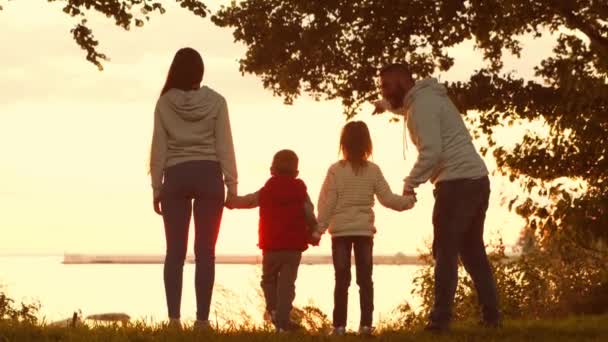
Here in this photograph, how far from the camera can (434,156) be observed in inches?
345

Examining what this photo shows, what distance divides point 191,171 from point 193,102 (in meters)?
0.60

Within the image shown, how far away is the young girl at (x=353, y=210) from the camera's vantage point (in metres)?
9.84

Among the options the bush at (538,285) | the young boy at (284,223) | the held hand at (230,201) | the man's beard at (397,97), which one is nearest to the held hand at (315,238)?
the young boy at (284,223)

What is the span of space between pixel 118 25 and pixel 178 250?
355 cm

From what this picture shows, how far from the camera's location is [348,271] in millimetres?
10031

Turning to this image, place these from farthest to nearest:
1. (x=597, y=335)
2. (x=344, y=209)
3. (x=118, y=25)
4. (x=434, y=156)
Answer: (x=118, y=25) < (x=597, y=335) < (x=344, y=209) < (x=434, y=156)

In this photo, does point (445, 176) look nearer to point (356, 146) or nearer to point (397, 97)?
point (397, 97)

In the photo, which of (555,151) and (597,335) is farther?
(555,151)

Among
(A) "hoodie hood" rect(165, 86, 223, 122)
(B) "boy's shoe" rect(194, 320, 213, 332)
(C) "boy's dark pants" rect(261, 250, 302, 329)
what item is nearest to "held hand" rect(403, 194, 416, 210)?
(C) "boy's dark pants" rect(261, 250, 302, 329)

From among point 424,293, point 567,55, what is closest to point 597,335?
point 424,293

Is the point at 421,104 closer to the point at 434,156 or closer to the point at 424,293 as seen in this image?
the point at 434,156

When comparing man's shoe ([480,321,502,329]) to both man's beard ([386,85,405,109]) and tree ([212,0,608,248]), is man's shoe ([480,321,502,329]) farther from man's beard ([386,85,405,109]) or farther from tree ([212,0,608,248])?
tree ([212,0,608,248])

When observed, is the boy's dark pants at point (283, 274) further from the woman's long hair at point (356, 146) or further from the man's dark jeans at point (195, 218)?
the man's dark jeans at point (195, 218)

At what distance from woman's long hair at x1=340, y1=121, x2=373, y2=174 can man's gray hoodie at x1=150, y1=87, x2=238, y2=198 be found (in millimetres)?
1340
